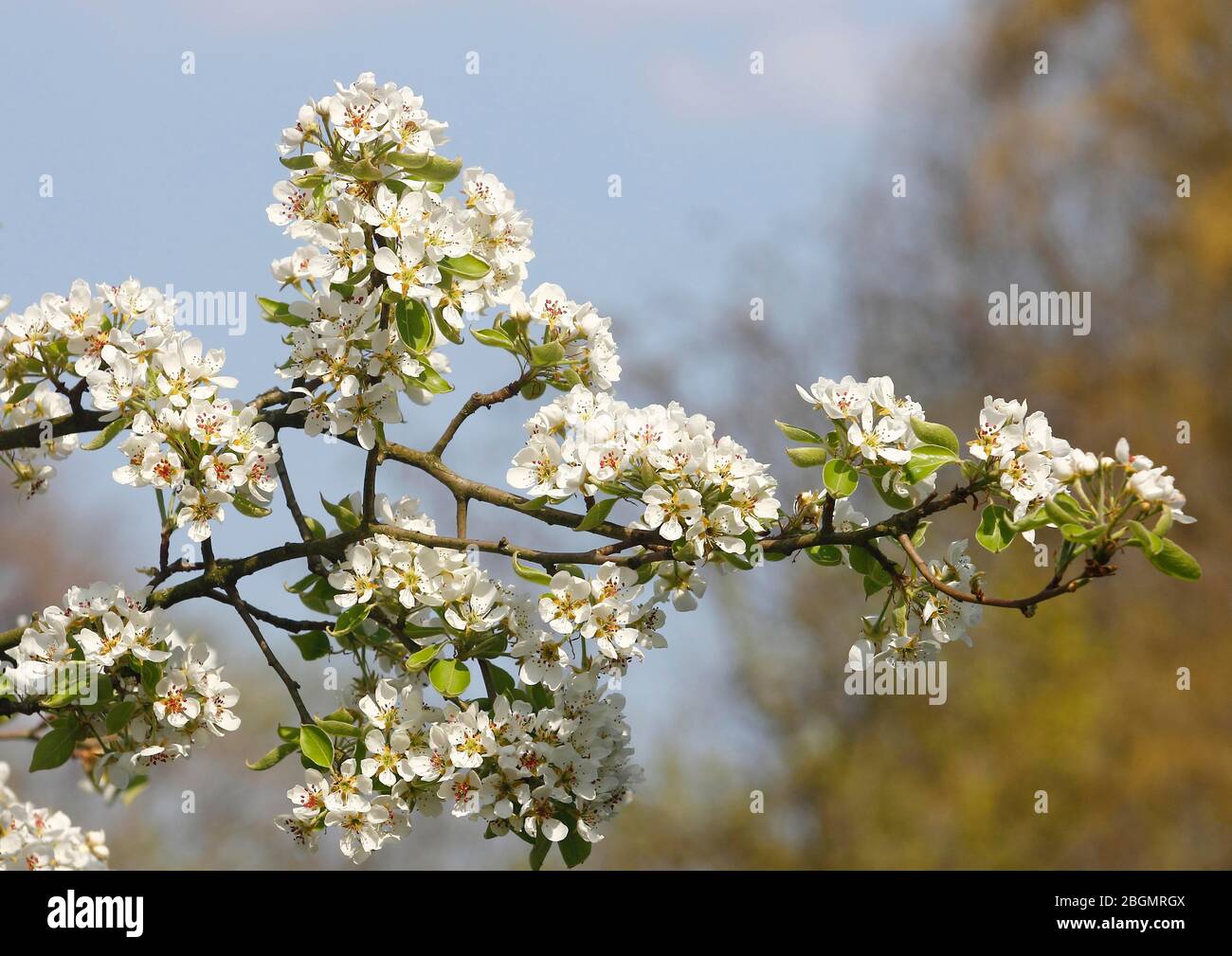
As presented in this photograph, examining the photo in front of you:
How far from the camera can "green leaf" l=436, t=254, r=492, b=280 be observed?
6.01ft

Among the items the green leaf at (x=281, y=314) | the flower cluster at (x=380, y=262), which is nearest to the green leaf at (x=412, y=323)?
the flower cluster at (x=380, y=262)

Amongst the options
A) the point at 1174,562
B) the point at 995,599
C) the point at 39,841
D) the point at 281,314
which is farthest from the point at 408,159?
the point at 39,841

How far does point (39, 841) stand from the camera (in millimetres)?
2508

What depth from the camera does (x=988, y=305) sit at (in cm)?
1105

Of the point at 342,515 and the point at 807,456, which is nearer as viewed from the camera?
the point at 807,456

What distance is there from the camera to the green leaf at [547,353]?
74.4 inches

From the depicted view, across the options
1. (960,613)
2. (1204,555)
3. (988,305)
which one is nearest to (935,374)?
(988,305)

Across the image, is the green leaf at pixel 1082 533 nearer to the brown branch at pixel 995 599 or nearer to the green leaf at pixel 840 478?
the brown branch at pixel 995 599

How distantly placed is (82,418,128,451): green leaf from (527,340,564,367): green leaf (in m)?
0.55

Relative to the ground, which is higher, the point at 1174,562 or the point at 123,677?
the point at 1174,562

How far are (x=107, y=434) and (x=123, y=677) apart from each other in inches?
13.1

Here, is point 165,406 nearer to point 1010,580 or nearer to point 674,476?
point 674,476

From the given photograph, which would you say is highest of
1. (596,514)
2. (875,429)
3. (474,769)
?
(875,429)

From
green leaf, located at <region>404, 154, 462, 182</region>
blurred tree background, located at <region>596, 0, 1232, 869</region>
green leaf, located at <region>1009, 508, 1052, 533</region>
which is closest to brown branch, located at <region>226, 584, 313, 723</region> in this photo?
green leaf, located at <region>404, 154, 462, 182</region>
